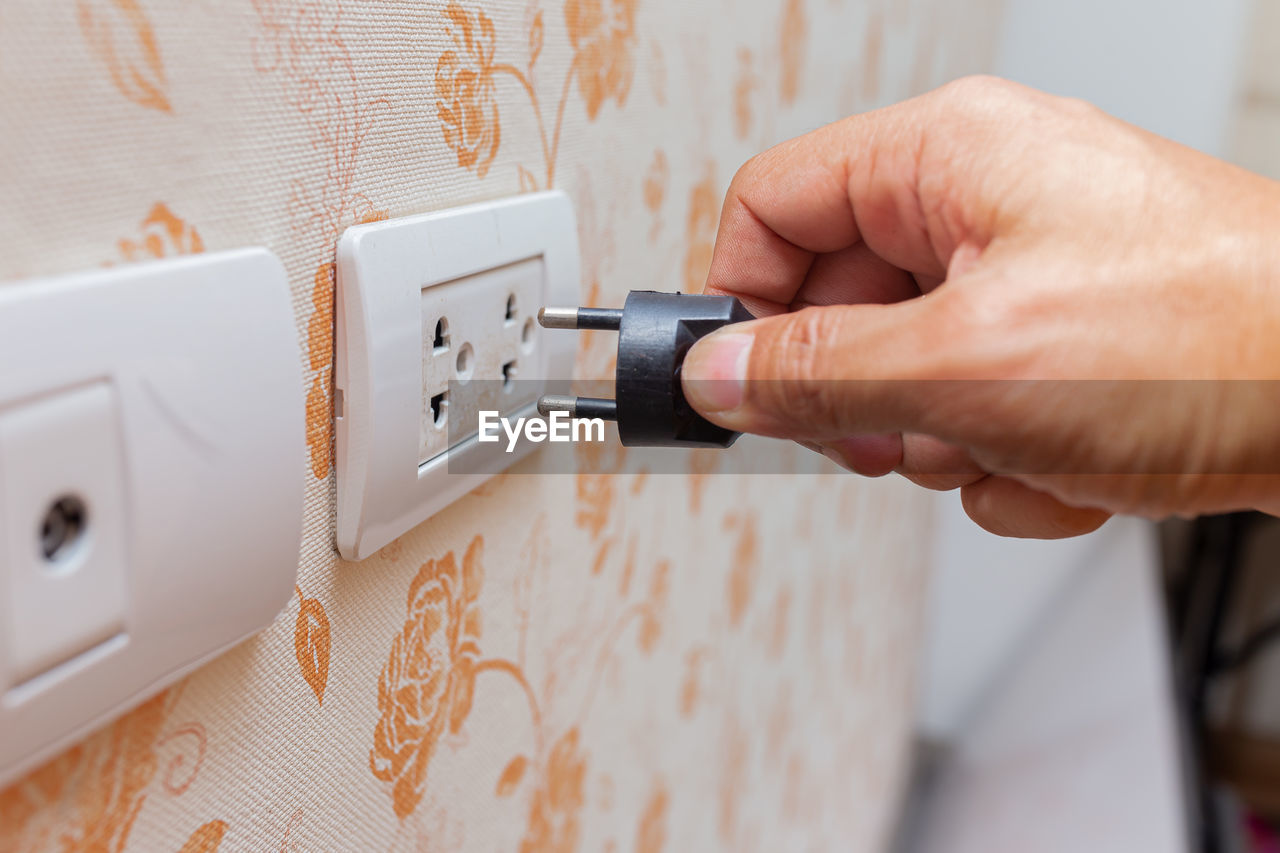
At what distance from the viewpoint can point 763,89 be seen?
500 mm

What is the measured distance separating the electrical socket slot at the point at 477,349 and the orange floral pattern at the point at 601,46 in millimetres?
76

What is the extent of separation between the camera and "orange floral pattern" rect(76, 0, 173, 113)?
0.55 feet

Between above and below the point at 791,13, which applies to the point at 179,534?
below

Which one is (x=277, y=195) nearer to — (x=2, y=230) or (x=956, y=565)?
(x=2, y=230)

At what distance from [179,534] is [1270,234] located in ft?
0.90

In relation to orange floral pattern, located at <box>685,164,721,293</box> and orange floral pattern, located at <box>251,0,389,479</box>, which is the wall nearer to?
orange floral pattern, located at <box>685,164,721,293</box>

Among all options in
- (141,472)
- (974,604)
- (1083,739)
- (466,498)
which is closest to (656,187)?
(466,498)

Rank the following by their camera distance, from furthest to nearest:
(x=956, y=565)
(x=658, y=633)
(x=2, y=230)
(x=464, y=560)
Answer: (x=956, y=565), (x=658, y=633), (x=464, y=560), (x=2, y=230)

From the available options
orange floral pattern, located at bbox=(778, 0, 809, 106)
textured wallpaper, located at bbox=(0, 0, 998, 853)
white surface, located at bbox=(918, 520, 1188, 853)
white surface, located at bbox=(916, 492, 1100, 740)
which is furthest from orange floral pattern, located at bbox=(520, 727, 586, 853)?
white surface, located at bbox=(916, 492, 1100, 740)

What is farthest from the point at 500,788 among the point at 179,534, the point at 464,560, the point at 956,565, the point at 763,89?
the point at 956,565

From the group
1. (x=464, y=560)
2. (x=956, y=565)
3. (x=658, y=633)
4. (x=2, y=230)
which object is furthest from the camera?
(x=956, y=565)

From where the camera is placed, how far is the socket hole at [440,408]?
0.89 ft

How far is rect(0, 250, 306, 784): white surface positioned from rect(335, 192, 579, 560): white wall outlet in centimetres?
2

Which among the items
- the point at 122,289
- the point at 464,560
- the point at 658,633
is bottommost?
the point at 658,633
